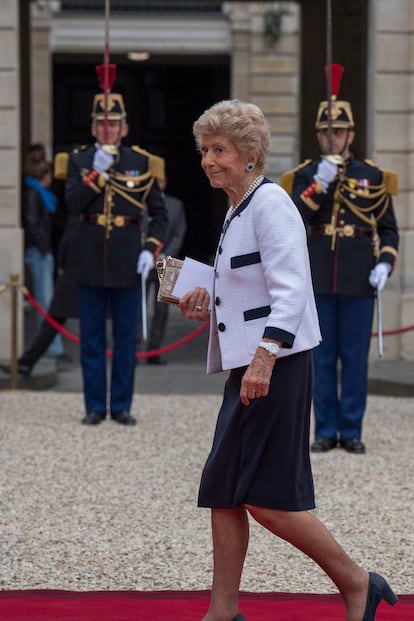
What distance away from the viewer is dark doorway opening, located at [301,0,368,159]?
46.6 feet

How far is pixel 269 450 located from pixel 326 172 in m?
3.40

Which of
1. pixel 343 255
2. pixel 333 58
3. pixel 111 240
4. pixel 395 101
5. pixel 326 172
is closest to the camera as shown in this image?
pixel 326 172

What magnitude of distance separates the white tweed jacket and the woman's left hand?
6cm

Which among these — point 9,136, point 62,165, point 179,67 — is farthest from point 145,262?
point 179,67

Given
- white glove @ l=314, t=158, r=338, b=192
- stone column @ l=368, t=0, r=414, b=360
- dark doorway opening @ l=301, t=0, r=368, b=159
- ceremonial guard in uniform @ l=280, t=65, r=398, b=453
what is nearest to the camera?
white glove @ l=314, t=158, r=338, b=192

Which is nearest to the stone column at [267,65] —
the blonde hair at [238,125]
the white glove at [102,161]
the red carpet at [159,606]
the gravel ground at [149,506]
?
the gravel ground at [149,506]

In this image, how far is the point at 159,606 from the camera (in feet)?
15.0

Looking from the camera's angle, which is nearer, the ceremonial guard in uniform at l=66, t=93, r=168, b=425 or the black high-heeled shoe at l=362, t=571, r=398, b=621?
the black high-heeled shoe at l=362, t=571, r=398, b=621

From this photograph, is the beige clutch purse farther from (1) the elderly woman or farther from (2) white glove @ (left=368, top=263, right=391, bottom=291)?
(2) white glove @ (left=368, top=263, right=391, bottom=291)

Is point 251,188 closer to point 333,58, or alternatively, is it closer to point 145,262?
point 145,262

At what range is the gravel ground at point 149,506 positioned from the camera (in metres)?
5.11

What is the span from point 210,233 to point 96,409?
14.4 metres

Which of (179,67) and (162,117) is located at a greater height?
(179,67)

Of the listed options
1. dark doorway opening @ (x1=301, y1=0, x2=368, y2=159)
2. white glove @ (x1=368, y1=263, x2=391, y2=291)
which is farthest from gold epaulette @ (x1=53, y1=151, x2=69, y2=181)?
dark doorway opening @ (x1=301, y1=0, x2=368, y2=159)
